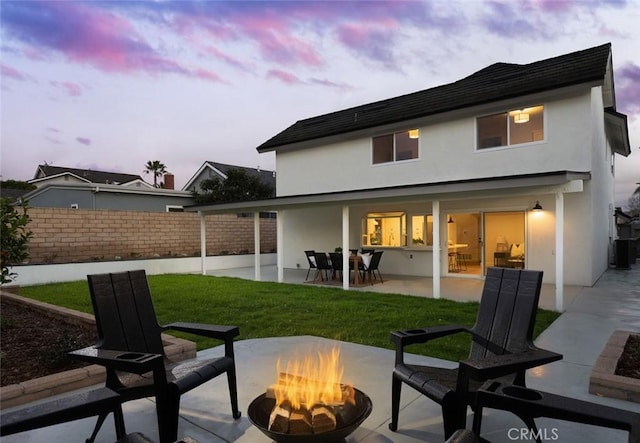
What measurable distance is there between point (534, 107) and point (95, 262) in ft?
45.3

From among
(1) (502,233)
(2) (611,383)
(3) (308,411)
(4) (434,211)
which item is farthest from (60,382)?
(1) (502,233)

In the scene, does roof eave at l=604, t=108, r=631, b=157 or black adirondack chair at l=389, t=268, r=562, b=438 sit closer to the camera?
black adirondack chair at l=389, t=268, r=562, b=438

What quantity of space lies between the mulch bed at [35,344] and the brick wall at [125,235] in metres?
6.40

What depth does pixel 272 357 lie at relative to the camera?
4.51 meters

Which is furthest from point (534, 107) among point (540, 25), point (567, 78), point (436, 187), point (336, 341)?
point (336, 341)

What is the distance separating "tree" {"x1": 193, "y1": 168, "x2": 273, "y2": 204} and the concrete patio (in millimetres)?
18190

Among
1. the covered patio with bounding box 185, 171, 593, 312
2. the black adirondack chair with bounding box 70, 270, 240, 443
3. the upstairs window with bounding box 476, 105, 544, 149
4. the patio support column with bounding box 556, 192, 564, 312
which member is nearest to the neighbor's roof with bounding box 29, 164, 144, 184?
the covered patio with bounding box 185, 171, 593, 312

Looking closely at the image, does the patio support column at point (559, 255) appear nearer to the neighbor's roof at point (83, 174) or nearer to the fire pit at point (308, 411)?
the fire pit at point (308, 411)

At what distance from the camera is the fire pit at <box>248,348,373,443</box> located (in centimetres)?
210

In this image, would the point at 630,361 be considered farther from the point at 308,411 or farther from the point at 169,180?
the point at 169,180

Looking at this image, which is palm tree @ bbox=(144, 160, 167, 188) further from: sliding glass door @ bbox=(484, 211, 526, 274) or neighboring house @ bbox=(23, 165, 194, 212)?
sliding glass door @ bbox=(484, 211, 526, 274)

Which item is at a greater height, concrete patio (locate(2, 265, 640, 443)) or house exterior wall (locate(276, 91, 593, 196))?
house exterior wall (locate(276, 91, 593, 196))

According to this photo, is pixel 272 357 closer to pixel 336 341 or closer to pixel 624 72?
pixel 336 341

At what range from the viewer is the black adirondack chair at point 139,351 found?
2346 millimetres
